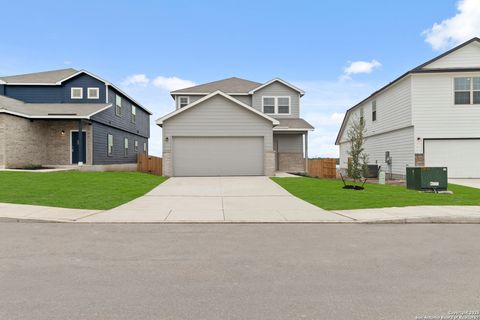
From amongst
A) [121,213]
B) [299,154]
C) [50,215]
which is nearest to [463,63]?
[299,154]

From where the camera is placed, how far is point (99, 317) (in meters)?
3.14

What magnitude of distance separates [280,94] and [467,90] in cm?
1332

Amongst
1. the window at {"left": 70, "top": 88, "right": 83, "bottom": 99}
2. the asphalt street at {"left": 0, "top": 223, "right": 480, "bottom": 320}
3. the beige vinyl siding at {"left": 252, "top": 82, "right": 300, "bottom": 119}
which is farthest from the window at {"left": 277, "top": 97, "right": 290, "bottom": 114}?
the asphalt street at {"left": 0, "top": 223, "right": 480, "bottom": 320}

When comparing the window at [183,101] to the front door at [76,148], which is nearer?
the front door at [76,148]

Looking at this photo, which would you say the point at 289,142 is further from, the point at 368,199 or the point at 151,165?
the point at 368,199

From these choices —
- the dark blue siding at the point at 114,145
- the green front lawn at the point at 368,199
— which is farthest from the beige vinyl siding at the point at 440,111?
the dark blue siding at the point at 114,145

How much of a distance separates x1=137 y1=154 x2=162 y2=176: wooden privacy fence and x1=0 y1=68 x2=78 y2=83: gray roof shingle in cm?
949

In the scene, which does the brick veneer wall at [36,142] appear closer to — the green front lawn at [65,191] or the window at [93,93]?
the window at [93,93]

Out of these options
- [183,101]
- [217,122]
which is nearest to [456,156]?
[217,122]

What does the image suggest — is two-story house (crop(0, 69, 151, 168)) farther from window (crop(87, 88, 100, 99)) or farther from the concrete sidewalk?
the concrete sidewalk

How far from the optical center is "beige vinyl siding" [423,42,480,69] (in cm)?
1933

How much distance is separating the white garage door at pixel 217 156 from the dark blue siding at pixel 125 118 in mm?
7411

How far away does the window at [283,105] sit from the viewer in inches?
1060

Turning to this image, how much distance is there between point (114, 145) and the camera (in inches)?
1059
